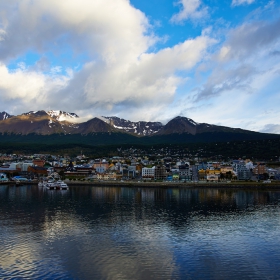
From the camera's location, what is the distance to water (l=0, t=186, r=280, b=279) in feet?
33.8

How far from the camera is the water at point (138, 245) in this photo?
10.3 meters

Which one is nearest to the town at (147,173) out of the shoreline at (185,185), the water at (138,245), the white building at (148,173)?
the white building at (148,173)

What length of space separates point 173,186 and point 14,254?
38732 mm

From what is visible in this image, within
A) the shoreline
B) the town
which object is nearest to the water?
the shoreline

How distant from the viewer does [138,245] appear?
1340cm

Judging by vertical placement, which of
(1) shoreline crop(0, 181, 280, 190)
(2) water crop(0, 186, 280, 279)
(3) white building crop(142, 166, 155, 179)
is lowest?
(2) water crop(0, 186, 280, 279)

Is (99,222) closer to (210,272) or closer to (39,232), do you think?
(39,232)

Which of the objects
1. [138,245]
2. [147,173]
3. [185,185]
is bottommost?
[138,245]

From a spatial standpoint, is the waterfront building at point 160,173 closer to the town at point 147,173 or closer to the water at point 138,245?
the town at point 147,173

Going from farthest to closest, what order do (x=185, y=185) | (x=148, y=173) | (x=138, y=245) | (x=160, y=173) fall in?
(x=148, y=173), (x=160, y=173), (x=185, y=185), (x=138, y=245)

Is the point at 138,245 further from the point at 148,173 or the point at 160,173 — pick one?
the point at 148,173

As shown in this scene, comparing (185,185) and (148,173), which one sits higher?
(148,173)

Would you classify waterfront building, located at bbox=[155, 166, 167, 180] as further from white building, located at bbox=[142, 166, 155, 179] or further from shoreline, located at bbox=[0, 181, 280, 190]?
shoreline, located at bbox=[0, 181, 280, 190]

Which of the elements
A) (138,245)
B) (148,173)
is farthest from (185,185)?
(138,245)
